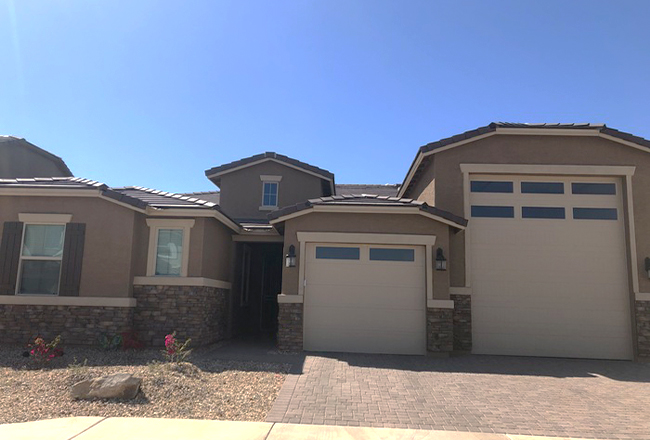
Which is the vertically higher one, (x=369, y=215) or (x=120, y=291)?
(x=369, y=215)

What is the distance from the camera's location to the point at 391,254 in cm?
1079

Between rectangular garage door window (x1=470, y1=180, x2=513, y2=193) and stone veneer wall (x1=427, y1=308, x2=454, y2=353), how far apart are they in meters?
3.51

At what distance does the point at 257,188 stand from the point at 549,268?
32.2 ft

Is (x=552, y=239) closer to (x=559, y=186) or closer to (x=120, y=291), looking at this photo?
(x=559, y=186)

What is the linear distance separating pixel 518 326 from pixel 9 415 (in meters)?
10.4

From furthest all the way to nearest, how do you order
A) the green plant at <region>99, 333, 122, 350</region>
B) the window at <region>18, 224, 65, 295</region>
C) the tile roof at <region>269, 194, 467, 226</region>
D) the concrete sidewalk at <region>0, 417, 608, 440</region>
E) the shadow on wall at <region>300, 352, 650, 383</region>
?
1. the tile roof at <region>269, 194, 467, 226</region>
2. the window at <region>18, 224, 65, 295</region>
3. the green plant at <region>99, 333, 122, 350</region>
4. the shadow on wall at <region>300, 352, 650, 383</region>
5. the concrete sidewalk at <region>0, 417, 608, 440</region>

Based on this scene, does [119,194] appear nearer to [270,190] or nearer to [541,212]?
[270,190]

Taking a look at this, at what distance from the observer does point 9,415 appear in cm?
562

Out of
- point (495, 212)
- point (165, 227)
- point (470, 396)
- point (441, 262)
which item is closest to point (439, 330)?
point (441, 262)

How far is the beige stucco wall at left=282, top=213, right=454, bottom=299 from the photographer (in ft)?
35.0

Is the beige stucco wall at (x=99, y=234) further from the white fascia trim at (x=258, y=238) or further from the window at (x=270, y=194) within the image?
the window at (x=270, y=194)

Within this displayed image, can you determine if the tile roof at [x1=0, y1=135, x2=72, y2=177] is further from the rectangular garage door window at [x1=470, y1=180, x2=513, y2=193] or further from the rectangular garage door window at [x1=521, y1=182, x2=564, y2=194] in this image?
the rectangular garage door window at [x1=521, y1=182, x2=564, y2=194]

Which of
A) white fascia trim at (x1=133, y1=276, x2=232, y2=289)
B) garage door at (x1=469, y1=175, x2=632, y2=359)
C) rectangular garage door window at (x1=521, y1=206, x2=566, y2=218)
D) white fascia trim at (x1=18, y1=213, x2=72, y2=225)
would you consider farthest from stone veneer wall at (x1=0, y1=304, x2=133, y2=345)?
rectangular garage door window at (x1=521, y1=206, x2=566, y2=218)

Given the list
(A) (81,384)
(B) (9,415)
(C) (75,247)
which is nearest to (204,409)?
(A) (81,384)
